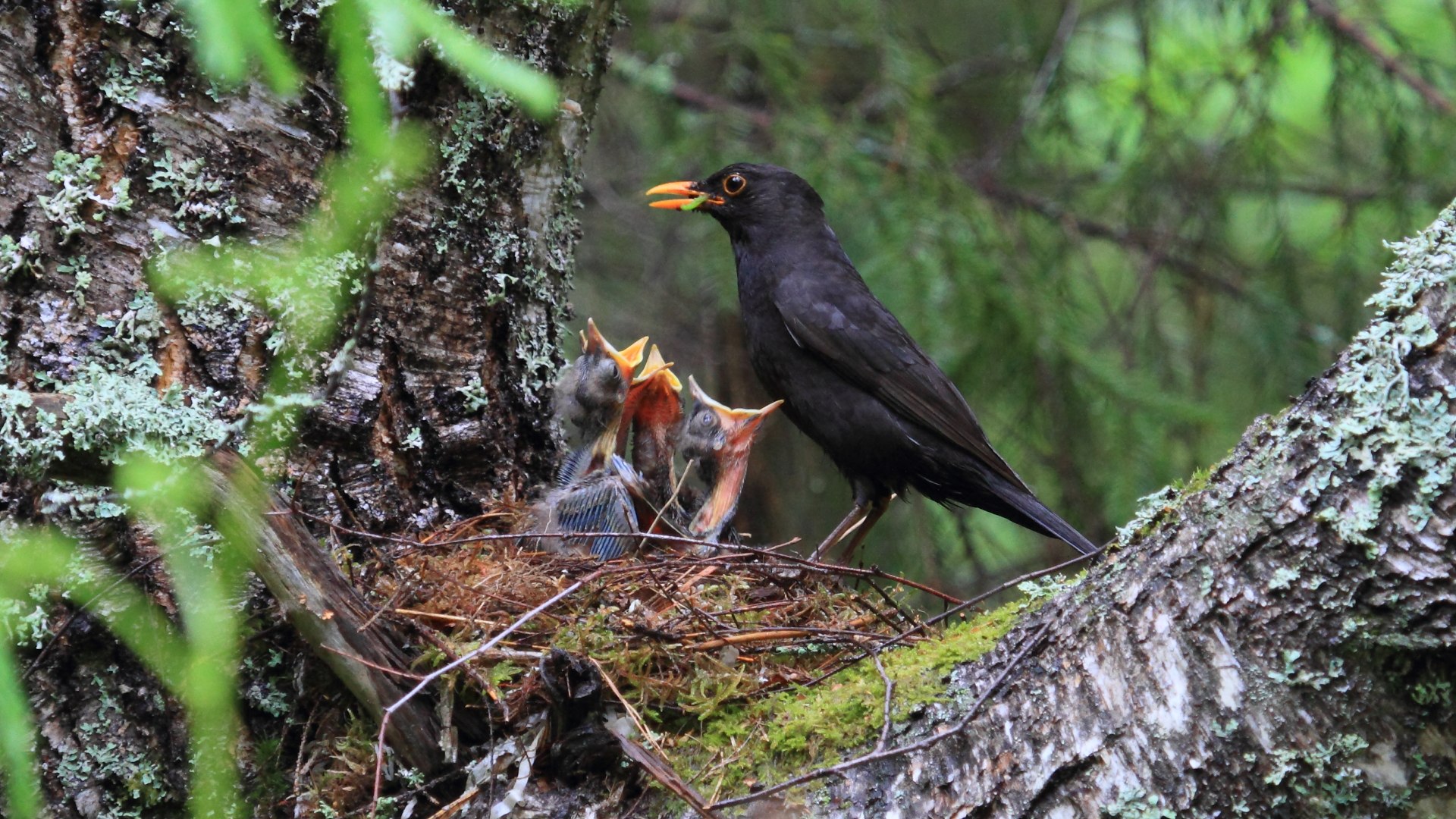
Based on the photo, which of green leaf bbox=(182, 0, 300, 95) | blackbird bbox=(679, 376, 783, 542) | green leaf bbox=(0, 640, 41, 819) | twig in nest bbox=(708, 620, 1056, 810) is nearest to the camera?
green leaf bbox=(182, 0, 300, 95)

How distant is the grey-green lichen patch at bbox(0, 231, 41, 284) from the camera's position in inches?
92.5

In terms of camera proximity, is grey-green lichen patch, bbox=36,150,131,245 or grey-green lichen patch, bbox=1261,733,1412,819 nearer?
grey-green lichen patch, bbox=1261,733,1412,819

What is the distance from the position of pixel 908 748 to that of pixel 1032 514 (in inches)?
83.8

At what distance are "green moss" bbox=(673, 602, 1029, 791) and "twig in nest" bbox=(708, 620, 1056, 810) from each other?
2.3 inches

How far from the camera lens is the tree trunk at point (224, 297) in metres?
2.29

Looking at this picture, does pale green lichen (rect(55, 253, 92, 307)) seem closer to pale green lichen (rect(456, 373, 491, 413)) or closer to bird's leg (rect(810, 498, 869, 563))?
pale green lichen (rect(456, 373, 491, 413))

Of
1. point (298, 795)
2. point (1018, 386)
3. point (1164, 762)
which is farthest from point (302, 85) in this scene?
point (1018, 386)

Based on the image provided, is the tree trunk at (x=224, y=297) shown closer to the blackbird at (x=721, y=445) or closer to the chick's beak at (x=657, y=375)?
the chick's beak at (x=657, y=375)

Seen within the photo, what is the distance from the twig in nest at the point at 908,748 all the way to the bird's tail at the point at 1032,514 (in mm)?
1934

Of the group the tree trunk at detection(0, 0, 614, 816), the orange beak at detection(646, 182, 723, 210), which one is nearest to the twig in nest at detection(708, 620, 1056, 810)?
the tree trunk at detection(0, 0, 614, 816)

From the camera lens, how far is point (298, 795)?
2.27m

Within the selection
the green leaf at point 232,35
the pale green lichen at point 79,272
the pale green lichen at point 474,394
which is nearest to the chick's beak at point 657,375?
the pale green lichen at point 474,394

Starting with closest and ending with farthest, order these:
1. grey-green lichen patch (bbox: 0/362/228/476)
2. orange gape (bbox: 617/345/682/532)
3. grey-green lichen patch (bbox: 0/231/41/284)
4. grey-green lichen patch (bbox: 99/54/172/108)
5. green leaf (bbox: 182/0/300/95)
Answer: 1. green leaf (bbox: 182/0/300/95)
2. grey-green lichen patch (bbox: 0/362/228/476)
3. grey-green lichen patch (bbox: 0/231/41/284)
4. grey-green lichen patch (bbox: 99/54/172/108)
5. orange gape (bbox: 617/345/682/532)

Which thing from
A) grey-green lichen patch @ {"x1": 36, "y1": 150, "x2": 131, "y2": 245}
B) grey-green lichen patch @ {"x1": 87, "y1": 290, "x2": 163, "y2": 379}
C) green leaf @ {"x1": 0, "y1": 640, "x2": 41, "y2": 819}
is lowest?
green leaf @ {"x1": 0, "y1": 640, "x2": 41, "y2": 819}
